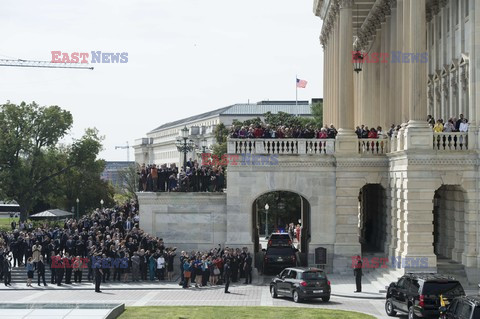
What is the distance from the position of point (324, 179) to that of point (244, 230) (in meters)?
5.21

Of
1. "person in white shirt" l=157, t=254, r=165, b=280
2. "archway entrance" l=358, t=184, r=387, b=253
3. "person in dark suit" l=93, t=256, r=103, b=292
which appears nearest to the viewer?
"person in dark suit" l=93, t=256, r=103, b=292

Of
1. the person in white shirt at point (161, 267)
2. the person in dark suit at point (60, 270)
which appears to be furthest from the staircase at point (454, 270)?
the person in dark suit at point (60, 270)

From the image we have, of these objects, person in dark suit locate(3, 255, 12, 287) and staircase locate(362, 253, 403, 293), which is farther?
person in dark suit locate(3, 255, 12, 287)

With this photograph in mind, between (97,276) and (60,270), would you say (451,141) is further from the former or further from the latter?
(60,270)

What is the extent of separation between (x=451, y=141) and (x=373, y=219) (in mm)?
17923

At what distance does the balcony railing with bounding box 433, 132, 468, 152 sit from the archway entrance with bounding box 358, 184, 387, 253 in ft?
31.9

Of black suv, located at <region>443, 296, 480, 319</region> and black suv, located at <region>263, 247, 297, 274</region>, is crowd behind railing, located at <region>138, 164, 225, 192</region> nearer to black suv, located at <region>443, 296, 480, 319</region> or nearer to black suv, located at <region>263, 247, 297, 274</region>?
black suv, located at <region>263, 247, 297, 274</region>

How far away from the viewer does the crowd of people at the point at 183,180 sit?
54.7 meters

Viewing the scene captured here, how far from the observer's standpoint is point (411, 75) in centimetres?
4575

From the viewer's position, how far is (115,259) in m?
50.0

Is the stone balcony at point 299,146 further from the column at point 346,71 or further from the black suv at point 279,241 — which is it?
the black suv at point 279,241

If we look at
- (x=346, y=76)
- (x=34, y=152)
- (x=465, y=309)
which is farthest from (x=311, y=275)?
(x=34, y=152)

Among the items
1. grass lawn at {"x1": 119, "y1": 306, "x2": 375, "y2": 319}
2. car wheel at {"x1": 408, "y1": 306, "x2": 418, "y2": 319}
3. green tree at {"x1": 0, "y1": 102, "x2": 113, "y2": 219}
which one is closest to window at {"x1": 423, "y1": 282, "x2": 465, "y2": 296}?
car wheel at {"x1": 408, "y1": 306, "x2": 418, "y2": 319}

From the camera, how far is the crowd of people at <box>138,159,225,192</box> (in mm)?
54719
